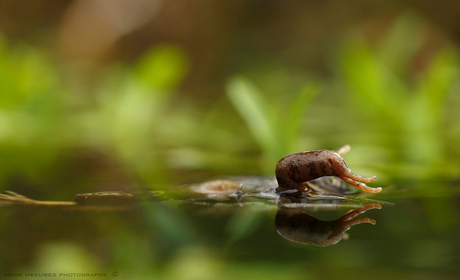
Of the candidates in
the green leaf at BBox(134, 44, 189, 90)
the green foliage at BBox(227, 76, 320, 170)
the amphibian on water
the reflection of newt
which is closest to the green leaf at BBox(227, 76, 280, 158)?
the green foliage at BBox(227, 76, 320, 170)

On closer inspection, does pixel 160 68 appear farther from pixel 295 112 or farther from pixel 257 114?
pixel 295 112

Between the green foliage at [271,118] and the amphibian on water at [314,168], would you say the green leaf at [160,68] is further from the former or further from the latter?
the amphibian on water at [314,168]

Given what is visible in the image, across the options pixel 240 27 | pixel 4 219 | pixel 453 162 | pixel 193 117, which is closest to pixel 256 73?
pixel 240 27

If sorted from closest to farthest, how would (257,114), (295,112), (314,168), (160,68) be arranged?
(314,168)
(295,112)
(257,114)
(160,68)

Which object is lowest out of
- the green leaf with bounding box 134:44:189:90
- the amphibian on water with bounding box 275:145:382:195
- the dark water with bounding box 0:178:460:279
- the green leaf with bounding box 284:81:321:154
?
the dark water with bounding box 0:178:460:279

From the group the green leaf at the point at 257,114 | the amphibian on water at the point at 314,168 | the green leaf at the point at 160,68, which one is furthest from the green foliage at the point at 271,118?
the green leaf at the point at 160,68

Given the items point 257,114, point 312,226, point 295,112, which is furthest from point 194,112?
point 312,226

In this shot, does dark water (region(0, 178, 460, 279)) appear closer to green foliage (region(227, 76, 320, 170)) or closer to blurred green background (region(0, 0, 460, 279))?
blurred green background (region(0, 0, 460, 279))
